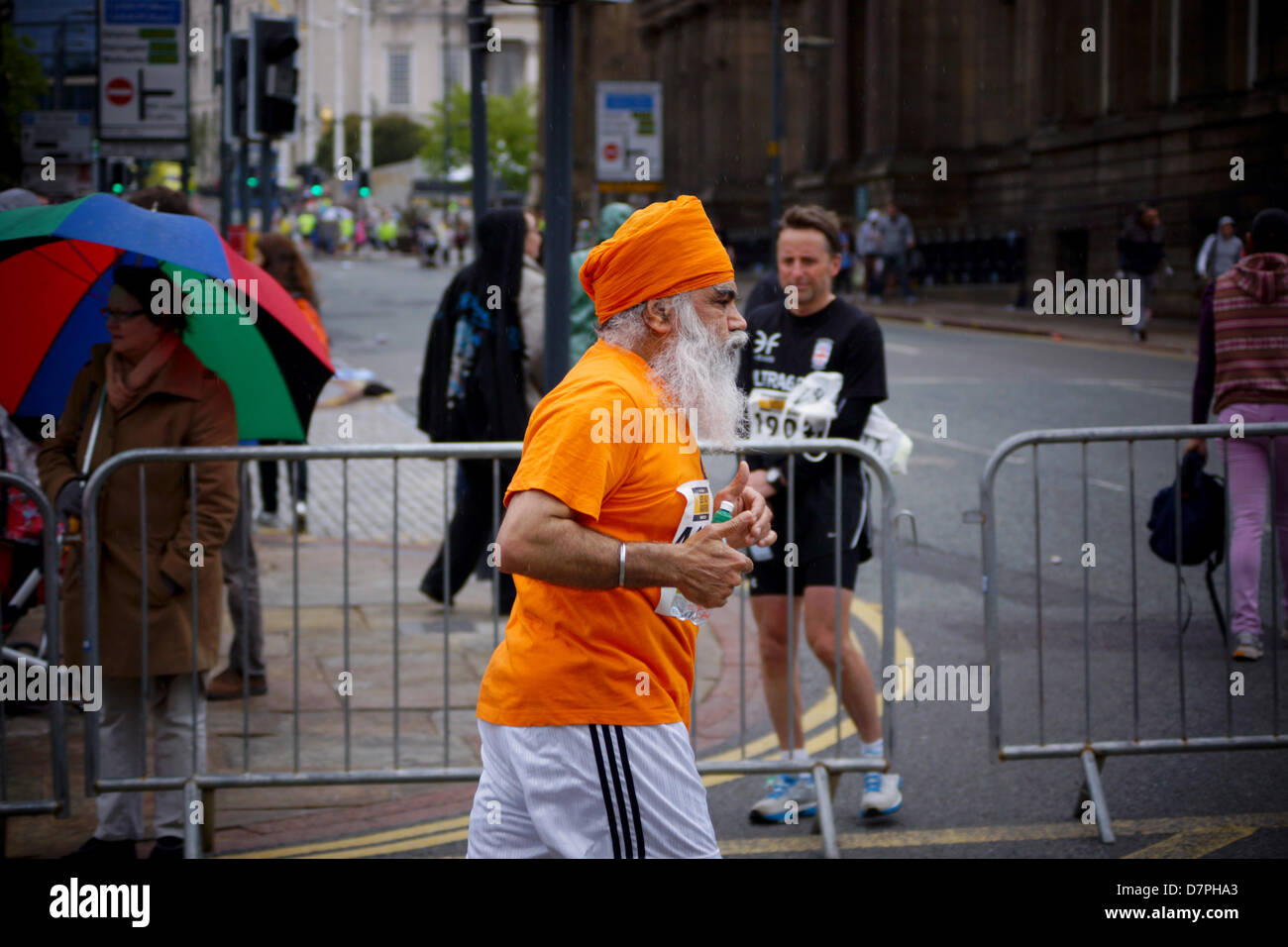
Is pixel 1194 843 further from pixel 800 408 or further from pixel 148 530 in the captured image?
pixel 148 530

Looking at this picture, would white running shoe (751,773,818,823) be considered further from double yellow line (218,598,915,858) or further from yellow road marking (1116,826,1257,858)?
yellow road marking (1116,826,1257,858)

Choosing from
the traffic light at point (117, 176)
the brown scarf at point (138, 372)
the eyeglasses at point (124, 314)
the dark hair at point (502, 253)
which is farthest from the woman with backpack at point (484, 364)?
the traffic light at point (117, 176)

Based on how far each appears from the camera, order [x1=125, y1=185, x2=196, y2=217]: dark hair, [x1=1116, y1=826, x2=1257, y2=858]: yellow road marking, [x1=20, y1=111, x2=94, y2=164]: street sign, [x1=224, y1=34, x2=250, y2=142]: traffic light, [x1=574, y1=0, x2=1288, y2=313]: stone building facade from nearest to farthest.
A: [x1=1116, y1=826, x2=1257, y2=858]: yellow road marking
[x1=125, y1=185, x2=196, y2=217]: dark hair
[x1=224, y1=34, x2=250, y2=142]: traffic light
[x1=20, y1=111, x2=94, y2=164]: street sign
[x1=574, y1=0, x2=1288, y2=313]: stone building facade

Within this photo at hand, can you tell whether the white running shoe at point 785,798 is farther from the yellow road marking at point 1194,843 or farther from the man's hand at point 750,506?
the man's hand at point 750,506

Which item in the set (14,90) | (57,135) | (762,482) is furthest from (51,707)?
(57,135)

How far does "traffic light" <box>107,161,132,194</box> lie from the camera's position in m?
→ 19.2

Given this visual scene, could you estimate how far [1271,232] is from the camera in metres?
7.07

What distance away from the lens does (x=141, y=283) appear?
15.9 ft

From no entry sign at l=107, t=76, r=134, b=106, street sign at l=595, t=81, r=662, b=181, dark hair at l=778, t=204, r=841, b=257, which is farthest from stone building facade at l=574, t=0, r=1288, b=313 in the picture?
dark hair at l=778, t=204, r=841, b=257

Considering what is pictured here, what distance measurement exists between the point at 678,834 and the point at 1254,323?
505cm

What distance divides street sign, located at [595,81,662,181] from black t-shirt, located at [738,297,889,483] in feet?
31.3

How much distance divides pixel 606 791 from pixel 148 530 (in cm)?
257
